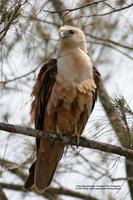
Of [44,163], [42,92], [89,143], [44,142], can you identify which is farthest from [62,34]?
[89,143]

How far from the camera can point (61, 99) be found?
167 inches

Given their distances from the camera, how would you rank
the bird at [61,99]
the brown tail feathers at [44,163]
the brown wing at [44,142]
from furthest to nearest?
the brown tail feathers at [44,163] → the brown wing at [44,142] → the bird at [61,99]

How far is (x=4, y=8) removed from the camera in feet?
12.0

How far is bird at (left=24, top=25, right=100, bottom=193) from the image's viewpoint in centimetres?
426

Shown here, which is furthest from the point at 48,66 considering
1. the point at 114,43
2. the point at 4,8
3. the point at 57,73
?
the point at 114,43

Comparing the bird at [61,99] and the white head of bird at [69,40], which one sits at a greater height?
the white head of bird at [69,40]

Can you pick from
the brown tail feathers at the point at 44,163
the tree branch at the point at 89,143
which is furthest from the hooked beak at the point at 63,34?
the tree branch at the point at 89,143

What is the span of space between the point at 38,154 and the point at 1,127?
1.11 meters

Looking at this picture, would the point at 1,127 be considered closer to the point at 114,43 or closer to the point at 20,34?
the point at 20,34

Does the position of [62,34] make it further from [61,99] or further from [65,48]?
[61,99]

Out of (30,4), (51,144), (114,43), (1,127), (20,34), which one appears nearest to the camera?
(1,127)

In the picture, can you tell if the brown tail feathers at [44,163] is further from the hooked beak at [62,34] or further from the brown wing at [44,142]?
the hooked beak at [62,34]

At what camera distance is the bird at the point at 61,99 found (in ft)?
14.0

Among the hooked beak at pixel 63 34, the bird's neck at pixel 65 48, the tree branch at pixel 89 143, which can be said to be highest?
the hooked beak at pixel 63 34
